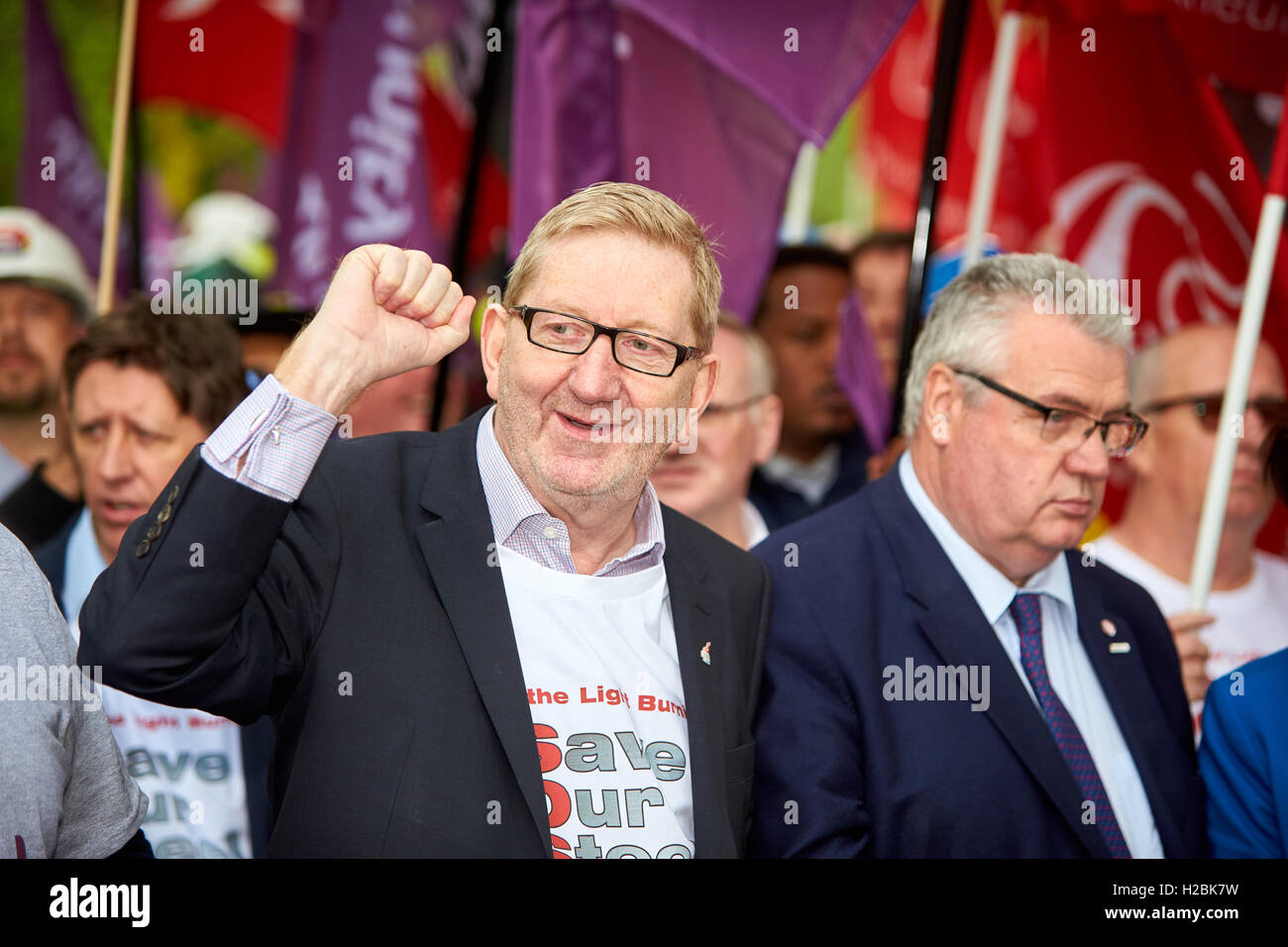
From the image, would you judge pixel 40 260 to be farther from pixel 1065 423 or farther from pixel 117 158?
pixel 1065 423

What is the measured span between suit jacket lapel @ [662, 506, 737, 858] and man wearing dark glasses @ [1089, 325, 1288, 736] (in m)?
2.52

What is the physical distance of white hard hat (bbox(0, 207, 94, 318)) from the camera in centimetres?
484

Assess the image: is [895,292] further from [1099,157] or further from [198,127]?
[198,127]

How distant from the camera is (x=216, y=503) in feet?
6.42

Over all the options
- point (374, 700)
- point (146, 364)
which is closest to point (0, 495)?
point (146, 364)

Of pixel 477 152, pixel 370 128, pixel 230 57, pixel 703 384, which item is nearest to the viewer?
pixel 703 384

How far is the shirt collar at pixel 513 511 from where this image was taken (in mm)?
2402

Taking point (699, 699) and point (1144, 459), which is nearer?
point (699, 699)

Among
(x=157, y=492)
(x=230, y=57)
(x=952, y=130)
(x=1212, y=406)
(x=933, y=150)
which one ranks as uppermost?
(x=230, y=57)

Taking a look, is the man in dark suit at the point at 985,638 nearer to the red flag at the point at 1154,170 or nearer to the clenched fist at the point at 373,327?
the clenched fist at the point at 373,327

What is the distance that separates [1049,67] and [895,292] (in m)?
1.57

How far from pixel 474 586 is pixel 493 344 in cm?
49

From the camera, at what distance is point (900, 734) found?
2.65 metres

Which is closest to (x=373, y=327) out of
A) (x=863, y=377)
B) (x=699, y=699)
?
(x=699, y=699)
